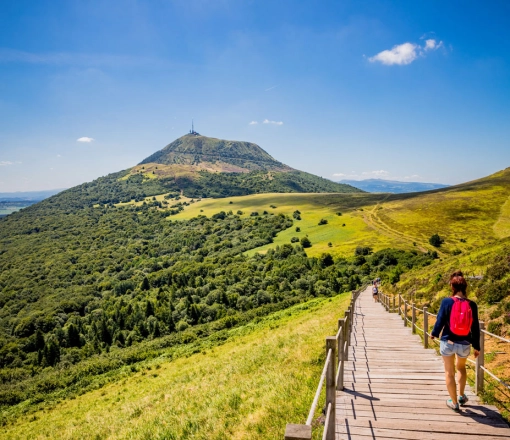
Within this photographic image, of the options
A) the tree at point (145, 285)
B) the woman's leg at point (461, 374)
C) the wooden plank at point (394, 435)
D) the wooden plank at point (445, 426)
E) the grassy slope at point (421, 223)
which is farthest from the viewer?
the tree at point (145, 285)

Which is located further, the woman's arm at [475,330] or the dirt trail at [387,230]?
the dirt trail at [387,230]

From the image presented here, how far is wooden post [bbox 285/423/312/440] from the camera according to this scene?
131 inches

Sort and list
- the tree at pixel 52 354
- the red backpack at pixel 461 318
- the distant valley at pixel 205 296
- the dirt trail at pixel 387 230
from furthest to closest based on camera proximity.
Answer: the dirt trail at pixel 387 230
the tree at pixel 52 354
the distant valley at pixel 205 296
the red backpack at pixel 461 318

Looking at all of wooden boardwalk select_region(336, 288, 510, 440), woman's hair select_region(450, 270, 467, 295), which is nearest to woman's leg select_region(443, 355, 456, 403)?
wooden boardwalk select_region(336, 288, 510, 440)

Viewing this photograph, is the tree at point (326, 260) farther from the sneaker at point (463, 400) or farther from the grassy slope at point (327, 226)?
the sneaker at point (463, 400)

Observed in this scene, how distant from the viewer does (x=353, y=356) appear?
1063 cm

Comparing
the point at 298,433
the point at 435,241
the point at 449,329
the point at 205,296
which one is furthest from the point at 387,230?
the point at 298,433

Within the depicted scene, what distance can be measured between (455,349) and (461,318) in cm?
70

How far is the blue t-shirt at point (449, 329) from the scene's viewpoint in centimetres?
646

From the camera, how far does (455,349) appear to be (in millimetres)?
6547

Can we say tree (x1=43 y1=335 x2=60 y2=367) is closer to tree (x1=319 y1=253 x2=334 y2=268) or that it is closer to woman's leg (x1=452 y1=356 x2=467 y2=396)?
tree (x1=319 y1=253 x2=334 y2=268)

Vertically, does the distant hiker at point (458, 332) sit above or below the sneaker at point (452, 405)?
above

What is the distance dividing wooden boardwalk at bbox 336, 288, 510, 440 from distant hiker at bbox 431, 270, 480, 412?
47 centimetres

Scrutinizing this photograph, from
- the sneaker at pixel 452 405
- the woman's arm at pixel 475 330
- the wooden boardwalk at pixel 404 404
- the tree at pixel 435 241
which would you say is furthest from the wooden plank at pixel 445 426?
the tree at pixel 435 241
